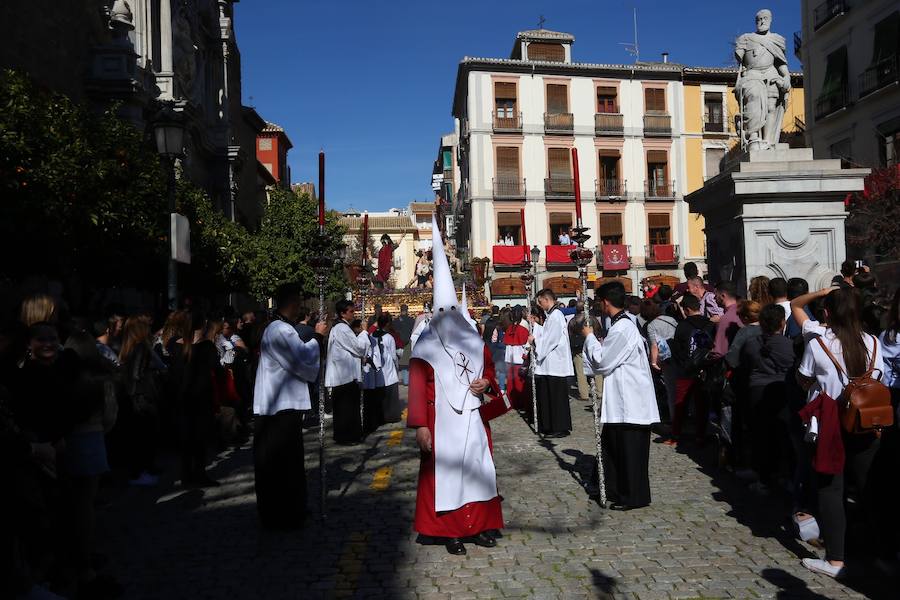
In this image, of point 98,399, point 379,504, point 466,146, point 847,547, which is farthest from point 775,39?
point 466,146

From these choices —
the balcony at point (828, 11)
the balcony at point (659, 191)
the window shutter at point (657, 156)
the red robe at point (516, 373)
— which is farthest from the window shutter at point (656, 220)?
the red robe at point (516, 373)

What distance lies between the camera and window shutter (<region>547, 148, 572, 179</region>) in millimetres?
41344

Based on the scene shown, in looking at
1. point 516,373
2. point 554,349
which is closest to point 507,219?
point 516,373

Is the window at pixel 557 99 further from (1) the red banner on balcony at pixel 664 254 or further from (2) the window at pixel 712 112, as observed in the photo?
(1) the red banner on balcony at pixel 664 254

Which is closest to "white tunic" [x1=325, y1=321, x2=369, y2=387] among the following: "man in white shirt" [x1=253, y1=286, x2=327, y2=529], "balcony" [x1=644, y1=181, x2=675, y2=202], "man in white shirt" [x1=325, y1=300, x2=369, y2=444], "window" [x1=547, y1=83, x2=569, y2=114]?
"man in white shirt" [x1=325, y1=300, x2=369, y2=444]

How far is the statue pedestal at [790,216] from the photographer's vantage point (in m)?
9.94

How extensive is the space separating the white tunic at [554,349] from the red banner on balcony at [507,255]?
28759 mm

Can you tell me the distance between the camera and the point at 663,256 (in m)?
41.8

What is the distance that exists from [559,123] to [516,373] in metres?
30.6

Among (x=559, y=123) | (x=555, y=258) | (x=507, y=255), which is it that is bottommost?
(x=555, y=258)

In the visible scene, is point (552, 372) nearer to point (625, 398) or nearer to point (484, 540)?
point (625, 398)

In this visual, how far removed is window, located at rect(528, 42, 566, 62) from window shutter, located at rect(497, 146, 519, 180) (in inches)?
249

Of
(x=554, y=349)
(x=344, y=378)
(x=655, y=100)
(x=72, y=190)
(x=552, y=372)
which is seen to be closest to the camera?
(x=344, y=378)

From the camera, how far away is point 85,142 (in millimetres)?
11859
